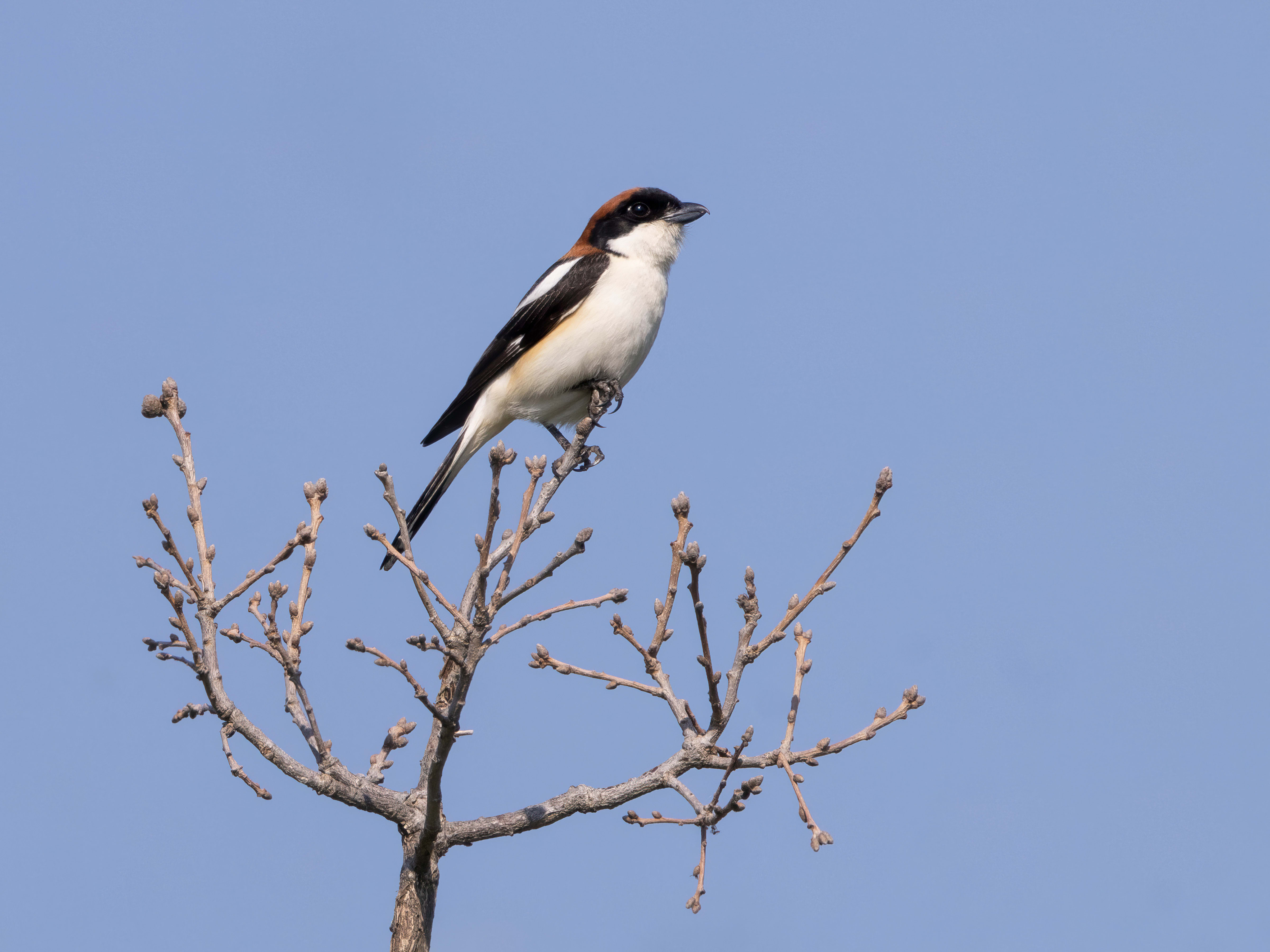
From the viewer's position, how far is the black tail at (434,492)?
25.1ft

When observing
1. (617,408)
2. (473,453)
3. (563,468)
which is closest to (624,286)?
(617,408)

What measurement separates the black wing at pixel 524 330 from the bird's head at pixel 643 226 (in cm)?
21

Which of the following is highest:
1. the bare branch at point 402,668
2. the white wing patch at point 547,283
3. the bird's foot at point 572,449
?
the white wing patch at point 547,283

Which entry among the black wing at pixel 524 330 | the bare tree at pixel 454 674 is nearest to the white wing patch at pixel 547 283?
the black wing at pixel 524 330

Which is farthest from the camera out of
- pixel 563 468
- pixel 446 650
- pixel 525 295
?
pixel 525 295

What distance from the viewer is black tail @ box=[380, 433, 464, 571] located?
7641 millimetres

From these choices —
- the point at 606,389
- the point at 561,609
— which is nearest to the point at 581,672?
the point at 561,609

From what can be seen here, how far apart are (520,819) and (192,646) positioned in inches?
55.8

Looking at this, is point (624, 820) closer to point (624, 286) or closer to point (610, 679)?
point (610, 679)

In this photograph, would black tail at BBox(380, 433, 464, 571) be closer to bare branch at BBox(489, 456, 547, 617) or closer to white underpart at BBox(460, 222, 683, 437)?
white underpart at BBox(460, 222, 683, 437)

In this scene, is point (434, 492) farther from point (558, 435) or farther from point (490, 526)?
point (490, 526)

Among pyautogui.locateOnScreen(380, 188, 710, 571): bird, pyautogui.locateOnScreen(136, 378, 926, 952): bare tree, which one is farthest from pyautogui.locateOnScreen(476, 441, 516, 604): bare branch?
pyautogui.locateOnScreen(380, 188, 710, 571): bird

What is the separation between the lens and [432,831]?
433 centimetres

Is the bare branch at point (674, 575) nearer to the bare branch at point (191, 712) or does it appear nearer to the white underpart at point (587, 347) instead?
the bare branch at point (191, 712)
